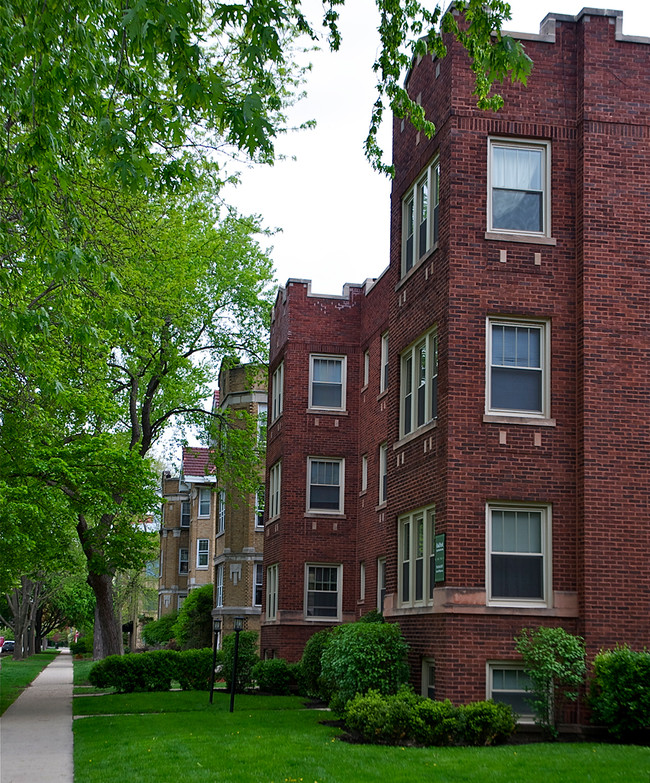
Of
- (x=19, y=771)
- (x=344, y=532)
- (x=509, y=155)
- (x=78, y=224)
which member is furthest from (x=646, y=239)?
(x=344, y=532)

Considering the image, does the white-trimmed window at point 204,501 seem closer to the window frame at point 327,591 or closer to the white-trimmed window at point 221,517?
the white-trimmed window at point 221,517

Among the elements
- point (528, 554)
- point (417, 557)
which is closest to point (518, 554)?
point (528, 554)

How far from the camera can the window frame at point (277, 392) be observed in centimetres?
3173

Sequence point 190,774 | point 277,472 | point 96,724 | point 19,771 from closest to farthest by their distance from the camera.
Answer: point 190,774 < point 19,771 < point 96,724 < point 277,472

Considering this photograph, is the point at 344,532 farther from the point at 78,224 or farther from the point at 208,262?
the point at 78,224

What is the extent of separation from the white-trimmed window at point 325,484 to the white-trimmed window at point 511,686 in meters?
14.6

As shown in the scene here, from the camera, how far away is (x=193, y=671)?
2838 cm

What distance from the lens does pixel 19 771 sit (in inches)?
530

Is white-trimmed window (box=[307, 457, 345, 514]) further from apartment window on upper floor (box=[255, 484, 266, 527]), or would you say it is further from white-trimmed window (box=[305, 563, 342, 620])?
apartment window on upper floor (box=[255, 484, 266, 527])

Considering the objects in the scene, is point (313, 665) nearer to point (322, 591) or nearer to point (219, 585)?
point (322, 591)

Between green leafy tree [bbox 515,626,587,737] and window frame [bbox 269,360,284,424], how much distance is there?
1650cm

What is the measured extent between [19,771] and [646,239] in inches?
487

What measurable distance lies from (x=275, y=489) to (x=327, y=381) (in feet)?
13.1

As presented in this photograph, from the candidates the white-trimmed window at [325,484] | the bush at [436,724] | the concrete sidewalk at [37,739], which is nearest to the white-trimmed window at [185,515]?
the white-trimmed window at [325,484]
